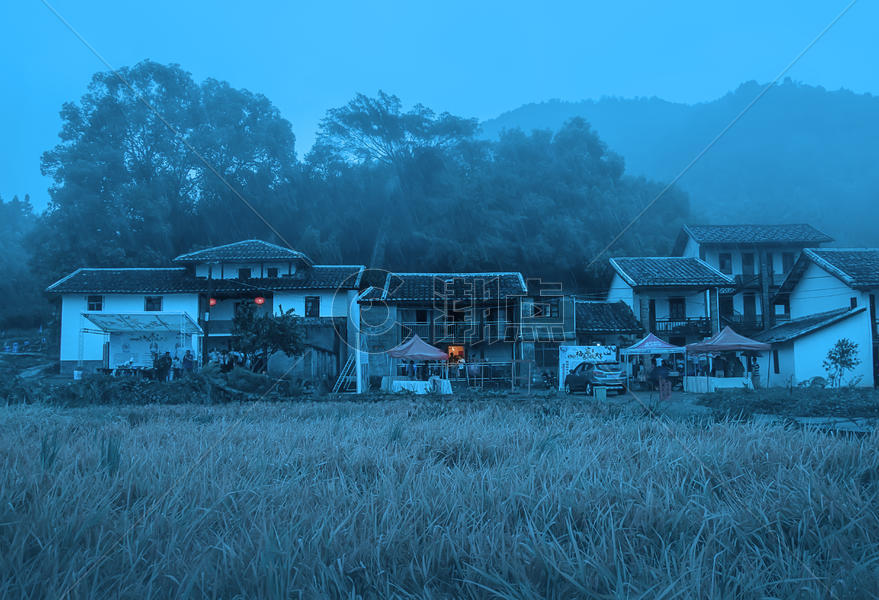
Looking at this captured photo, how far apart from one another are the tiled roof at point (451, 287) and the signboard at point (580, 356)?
5503 mm

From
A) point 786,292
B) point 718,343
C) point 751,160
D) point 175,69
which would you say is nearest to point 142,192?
point 175,69

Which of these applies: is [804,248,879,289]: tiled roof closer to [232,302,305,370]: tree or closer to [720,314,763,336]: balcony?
[720,314,763,336]: balcony

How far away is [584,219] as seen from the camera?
38625 mm

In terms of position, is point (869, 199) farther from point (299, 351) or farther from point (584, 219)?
point (299, 351)

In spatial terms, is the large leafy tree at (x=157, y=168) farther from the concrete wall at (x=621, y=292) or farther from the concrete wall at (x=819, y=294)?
the concrete wall at (x=819, y=294)

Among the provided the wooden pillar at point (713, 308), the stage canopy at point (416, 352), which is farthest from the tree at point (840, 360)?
the stage canopy at point (416, 352)

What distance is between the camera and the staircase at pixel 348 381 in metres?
23.7

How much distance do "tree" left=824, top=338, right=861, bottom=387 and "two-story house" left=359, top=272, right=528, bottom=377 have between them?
40.3ft

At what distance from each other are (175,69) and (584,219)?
3000 cm

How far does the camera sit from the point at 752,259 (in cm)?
3334

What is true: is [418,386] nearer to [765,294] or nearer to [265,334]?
[265,334]

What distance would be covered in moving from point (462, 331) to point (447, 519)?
26.4 m

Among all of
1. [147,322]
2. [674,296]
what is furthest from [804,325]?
[147,322]

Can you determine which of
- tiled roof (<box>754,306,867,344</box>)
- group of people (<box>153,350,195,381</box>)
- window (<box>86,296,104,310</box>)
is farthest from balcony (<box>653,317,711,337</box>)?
window (<box>86,296,104,310</box>)
